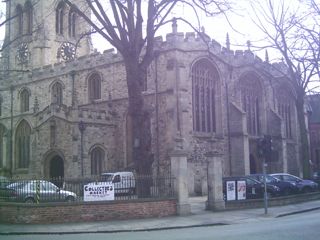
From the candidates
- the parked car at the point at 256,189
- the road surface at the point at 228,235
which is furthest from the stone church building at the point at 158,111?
→ the road surface at the point at 228,235

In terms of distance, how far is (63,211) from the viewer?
16922 mm

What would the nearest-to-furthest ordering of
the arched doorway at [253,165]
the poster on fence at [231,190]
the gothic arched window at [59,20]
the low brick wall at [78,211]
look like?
the low brick wall at [78,211]
the poster on fence at [231,190]
the arched doorway at [253,165]
the gothic arched window at [59,20]

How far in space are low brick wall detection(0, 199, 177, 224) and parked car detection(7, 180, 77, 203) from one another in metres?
0.60

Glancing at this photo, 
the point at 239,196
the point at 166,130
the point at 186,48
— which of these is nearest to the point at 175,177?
the point at 239,196

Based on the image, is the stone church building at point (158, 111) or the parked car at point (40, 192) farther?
the stone church building at point (158, 111)

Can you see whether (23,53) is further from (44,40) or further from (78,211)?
(78,211)

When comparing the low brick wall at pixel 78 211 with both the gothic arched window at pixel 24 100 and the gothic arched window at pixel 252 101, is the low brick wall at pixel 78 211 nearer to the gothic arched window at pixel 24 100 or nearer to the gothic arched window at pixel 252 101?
the gothic arched window at pixel 252 101

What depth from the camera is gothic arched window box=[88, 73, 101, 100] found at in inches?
1407

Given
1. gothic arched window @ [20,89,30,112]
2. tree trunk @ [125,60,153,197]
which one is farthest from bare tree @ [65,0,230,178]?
gothic arched window @ [20,89,30,112]

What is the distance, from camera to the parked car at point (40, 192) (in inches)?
686

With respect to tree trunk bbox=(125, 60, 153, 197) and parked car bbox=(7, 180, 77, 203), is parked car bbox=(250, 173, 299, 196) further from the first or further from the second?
parked car bbox=(7, 180, 77, 203)

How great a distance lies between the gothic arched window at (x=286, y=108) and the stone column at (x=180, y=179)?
988 inches

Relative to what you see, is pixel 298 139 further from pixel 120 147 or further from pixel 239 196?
pixel 239 196

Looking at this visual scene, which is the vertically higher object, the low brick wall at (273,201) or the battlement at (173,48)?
the battlement at (173,48)
